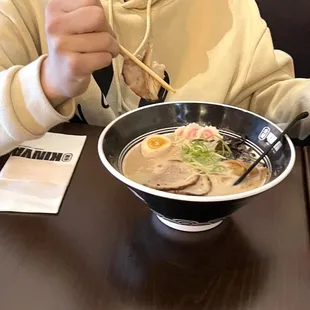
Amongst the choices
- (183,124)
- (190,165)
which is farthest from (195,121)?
(190,165)

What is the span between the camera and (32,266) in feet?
2.15

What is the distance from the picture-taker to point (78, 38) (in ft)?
2.38

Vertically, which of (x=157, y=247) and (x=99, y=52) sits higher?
(x=99, y=52)

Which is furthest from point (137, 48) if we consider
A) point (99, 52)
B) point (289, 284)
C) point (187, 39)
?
point (289, 284)

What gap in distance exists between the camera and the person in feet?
2.60

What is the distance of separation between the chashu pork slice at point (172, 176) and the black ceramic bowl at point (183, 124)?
0.12 feet

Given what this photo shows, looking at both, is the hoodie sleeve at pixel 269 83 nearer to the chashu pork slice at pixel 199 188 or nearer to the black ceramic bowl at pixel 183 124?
the black ceramic bowl at pixel 183 124

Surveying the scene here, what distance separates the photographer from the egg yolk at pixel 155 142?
2.59 ft

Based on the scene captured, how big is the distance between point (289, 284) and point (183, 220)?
0.48 feet

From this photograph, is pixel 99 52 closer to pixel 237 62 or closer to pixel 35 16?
pixel 35 16

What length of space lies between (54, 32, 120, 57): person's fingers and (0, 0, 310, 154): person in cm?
5

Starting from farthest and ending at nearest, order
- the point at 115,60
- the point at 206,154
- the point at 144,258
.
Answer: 1. the point at 115,60
2. the point at 206,154
3. the point at 144,258

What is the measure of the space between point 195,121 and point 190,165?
0.13 meters

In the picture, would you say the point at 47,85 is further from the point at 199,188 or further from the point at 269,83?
the point at 269,83
